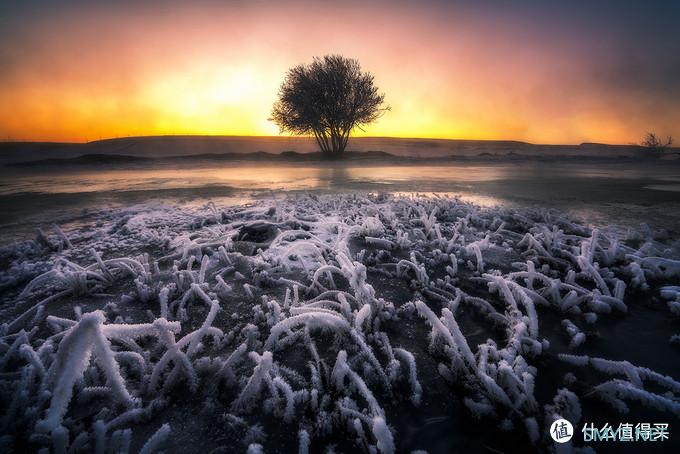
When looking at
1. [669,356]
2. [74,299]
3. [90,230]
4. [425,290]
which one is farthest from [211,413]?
[90,230]

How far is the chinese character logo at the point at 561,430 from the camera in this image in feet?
3.96

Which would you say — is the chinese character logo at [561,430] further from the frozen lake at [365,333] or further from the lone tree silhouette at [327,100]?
the lone tree silhouette at [327,100]

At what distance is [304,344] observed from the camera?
1.80 metres

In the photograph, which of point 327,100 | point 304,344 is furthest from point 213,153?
point 304,344

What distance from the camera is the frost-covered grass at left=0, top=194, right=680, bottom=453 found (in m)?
1.25

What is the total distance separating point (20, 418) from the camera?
Result: 124cm

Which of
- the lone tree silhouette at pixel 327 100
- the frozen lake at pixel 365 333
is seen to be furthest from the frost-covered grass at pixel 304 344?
the lone tree silhouette at pixel 327 100

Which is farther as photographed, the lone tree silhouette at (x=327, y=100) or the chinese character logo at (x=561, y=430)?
the lone tree silhouette at (x=327, y=100)

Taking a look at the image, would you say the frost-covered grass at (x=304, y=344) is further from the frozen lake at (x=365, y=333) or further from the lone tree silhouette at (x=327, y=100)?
the lone tree silhouette at (x=327, y=100)

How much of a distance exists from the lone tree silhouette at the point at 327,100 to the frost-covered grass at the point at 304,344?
33.2 meters

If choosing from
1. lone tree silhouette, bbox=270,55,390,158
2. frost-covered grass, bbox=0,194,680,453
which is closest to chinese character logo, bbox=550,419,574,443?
frost-covered grass, bbox=0,194,680,453

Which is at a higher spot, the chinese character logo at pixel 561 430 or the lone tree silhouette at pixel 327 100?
the lone tree silhouette at pixel 327 100

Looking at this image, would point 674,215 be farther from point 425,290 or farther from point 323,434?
point 323,434

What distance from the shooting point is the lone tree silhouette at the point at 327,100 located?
32812 mm
